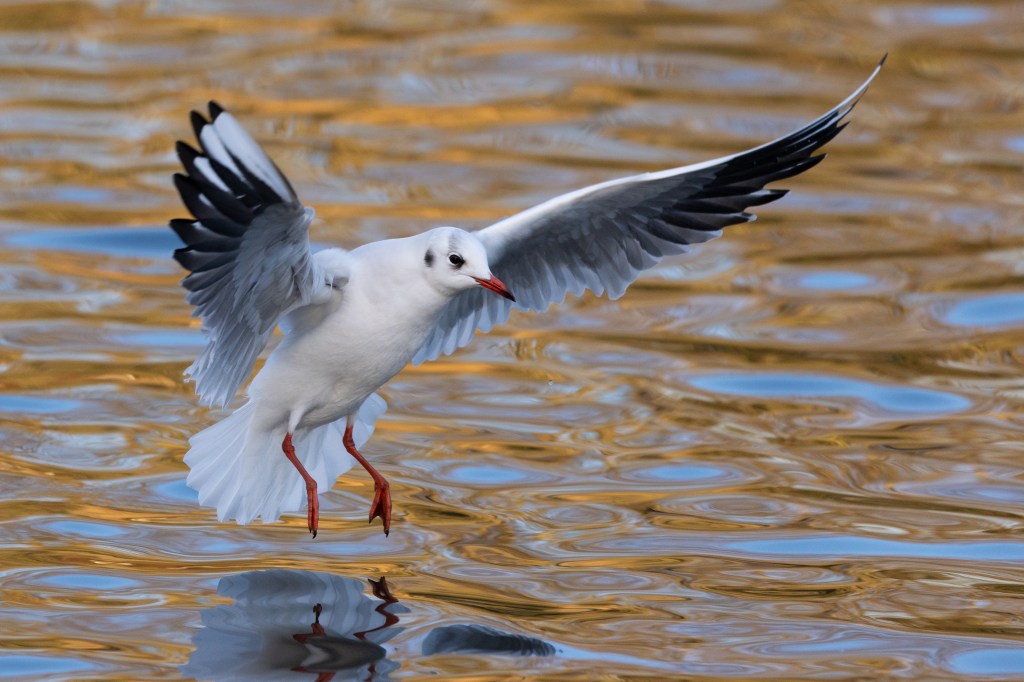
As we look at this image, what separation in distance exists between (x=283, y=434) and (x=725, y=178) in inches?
81.7

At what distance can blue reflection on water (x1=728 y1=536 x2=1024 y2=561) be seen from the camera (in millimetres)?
7406

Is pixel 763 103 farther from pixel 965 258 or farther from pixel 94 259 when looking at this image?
pixel 94 259

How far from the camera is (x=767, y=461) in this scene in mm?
8391

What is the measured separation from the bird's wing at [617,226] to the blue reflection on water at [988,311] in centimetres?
309

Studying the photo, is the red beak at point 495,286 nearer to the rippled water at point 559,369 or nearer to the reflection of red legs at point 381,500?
the reflection of red legs at point 381,500

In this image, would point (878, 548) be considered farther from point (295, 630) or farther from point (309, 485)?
point (295, 630)

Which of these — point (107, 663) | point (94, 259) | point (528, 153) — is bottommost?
point (107, 663)

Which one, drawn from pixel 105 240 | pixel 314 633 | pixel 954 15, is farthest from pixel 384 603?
pixel 954 15

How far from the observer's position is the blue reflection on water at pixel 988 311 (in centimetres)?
1049

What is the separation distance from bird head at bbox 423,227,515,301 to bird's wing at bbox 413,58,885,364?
1.94 feet

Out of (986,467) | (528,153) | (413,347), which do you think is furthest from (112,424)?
(528,153)

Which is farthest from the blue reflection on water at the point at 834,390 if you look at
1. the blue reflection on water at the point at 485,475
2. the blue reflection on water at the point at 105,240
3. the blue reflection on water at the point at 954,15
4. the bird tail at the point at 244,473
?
the blue reflection on water at the point at 954,15

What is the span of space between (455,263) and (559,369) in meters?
2.97

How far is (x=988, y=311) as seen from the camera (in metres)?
10.6
